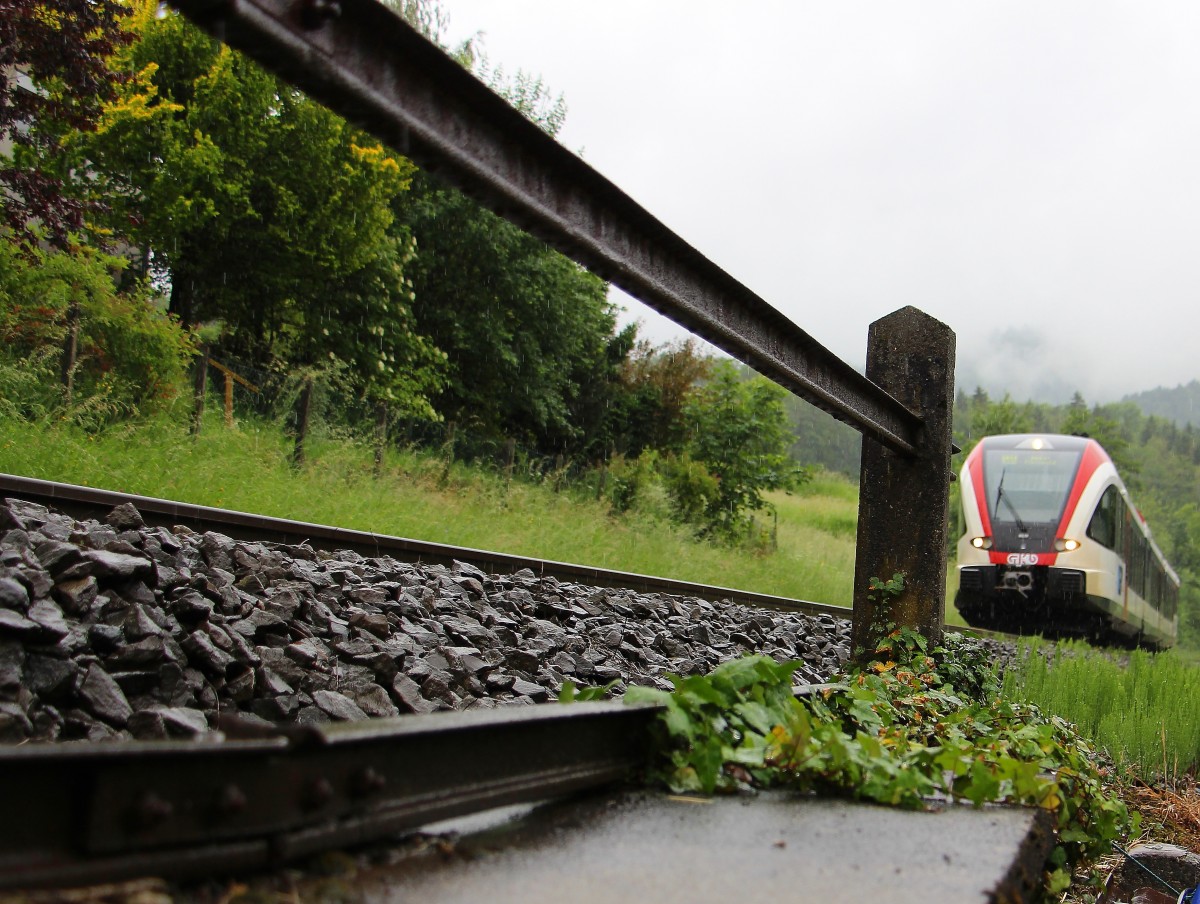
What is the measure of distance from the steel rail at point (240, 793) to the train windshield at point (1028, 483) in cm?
1411

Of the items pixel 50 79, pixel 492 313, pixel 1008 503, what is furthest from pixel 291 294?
pixel 1008 503

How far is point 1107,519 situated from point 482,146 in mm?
14841

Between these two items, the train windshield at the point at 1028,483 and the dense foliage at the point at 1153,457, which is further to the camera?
the dense foliage at the point at 1153,457

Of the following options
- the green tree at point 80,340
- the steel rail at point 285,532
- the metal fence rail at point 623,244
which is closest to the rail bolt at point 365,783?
the metal fence rail at point 623,244

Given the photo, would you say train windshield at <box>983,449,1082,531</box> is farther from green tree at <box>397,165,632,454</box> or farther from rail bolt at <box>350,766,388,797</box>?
rail bolt at <box>350,766,388,797</box>

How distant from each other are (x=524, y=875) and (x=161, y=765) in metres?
Result: 0.54

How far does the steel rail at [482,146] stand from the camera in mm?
1666

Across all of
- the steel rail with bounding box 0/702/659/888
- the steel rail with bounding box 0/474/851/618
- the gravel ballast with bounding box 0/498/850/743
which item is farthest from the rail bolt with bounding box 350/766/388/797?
the steel rail with bounding box 0/474/851/618

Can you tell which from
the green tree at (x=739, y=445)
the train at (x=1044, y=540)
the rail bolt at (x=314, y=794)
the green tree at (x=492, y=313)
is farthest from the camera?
the green tree at (x=492, y=313)

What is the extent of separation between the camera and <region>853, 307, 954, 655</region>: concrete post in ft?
15.1

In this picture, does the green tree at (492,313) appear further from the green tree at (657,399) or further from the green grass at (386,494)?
the green grass at (386,494)

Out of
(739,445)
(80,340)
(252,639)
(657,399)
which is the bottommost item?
(252,639)

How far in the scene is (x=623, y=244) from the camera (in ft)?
8.68

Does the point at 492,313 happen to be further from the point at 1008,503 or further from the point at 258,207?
the point at 1008,503
